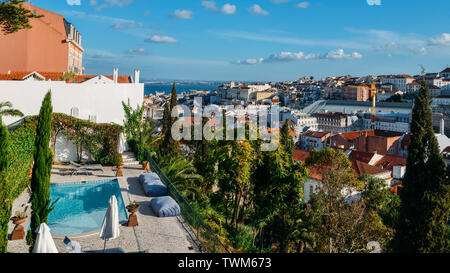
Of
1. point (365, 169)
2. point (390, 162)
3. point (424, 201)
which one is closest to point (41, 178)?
point (424, 201)

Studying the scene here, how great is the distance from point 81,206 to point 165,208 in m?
3.09

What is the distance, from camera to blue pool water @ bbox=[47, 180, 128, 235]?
8.77 meters

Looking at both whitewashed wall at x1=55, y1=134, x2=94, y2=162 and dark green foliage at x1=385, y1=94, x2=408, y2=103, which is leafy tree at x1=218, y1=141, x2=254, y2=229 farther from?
dark green foliage at x1=385, y1=94, x2=408, y2=103

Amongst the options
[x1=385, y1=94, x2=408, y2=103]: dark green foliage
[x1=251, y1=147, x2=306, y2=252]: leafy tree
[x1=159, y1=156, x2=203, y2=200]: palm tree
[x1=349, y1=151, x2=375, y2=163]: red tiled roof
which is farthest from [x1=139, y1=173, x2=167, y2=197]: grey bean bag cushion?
[x1=385, y1=94, x2=408, y2=103]: dark green foliage

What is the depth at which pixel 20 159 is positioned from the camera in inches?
395

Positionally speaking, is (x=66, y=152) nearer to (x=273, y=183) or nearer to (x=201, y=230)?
(x=273, y=183)

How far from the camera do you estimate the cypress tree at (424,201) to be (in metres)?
13.4

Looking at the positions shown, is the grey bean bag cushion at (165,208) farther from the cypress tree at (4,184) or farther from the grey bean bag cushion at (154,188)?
the cypress tree at (4,184)

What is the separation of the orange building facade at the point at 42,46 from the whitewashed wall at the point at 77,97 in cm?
416

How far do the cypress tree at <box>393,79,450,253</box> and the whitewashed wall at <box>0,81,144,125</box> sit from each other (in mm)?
13761

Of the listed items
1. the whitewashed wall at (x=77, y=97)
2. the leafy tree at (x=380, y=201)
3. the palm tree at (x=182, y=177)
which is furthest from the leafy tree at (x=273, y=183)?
the leafy tree at (x=380, y=201)

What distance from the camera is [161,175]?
40.9ft
